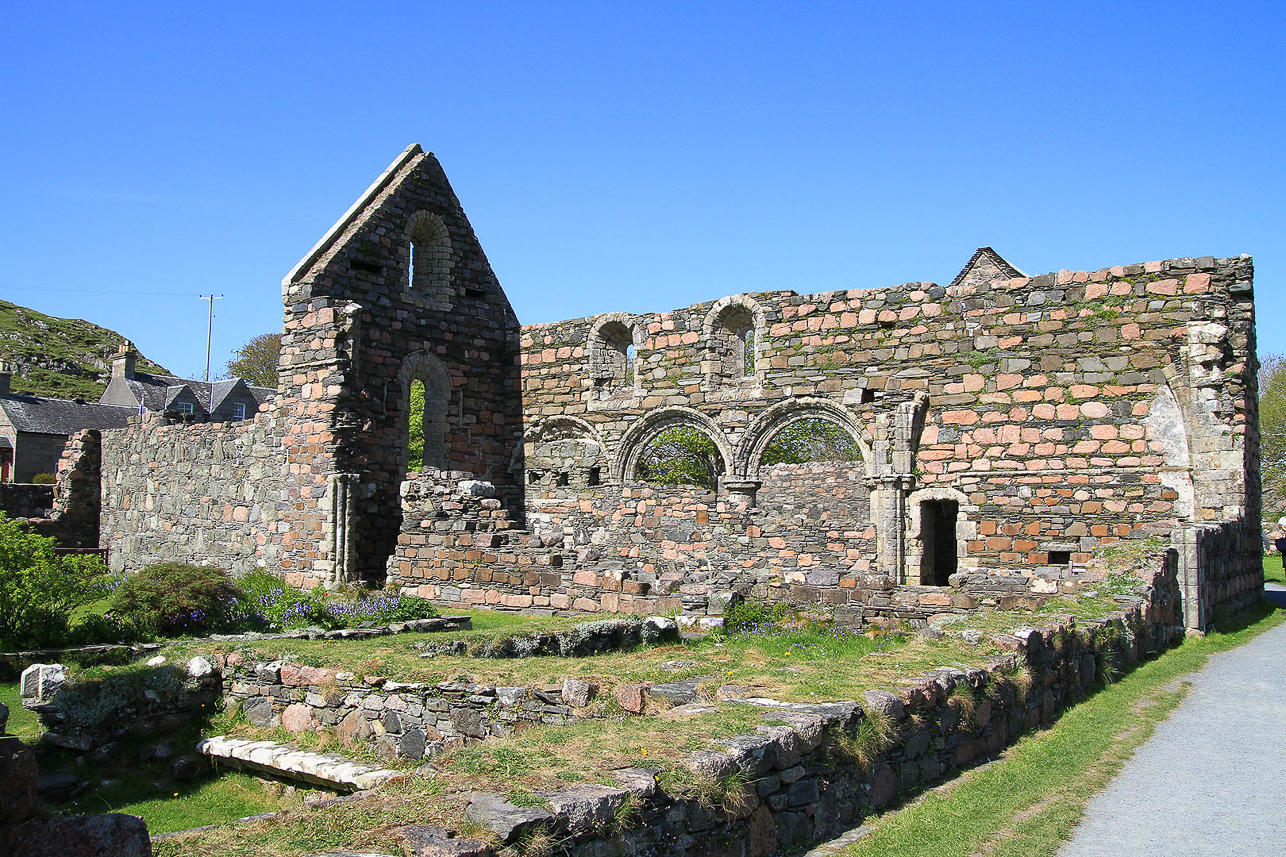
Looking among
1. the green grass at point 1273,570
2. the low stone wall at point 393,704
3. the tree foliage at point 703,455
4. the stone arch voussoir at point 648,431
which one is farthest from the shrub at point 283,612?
the green grass at point 1273,570

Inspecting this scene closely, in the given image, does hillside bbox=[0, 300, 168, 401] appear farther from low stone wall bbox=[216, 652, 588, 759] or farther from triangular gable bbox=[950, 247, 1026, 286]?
low stone wall bbox=[216, 652, 588, 759]

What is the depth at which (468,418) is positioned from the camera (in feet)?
70.5

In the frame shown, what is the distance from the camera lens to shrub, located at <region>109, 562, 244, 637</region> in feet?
39.5

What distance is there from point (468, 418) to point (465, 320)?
2117 mm

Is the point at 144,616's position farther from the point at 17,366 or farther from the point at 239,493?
the point at 17,366

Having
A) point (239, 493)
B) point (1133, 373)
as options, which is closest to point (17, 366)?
point (239, 493)

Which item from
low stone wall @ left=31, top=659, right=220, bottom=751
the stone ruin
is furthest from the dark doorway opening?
low stone wall @ left=31, top=659, right=220, bottom=751

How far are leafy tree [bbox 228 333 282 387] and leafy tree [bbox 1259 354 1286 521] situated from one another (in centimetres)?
5335

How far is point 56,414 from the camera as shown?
5097cm

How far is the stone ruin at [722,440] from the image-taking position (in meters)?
15.2

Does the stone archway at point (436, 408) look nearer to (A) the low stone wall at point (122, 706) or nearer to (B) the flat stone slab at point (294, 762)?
(A) the low stone wall at point (122, 706)

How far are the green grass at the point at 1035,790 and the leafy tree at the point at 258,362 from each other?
59.3 meters

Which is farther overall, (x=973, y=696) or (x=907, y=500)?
(x=907, y=500)

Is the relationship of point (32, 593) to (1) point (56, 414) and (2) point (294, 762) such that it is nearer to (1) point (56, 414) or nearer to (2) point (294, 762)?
(2) point (294, 762)
